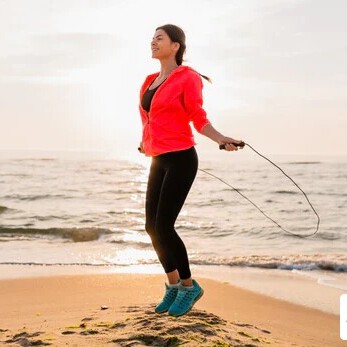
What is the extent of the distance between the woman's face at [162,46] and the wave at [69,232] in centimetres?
1147

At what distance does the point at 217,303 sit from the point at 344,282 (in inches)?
120

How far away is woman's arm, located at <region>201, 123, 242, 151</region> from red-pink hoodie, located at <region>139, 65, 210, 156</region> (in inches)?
1.7

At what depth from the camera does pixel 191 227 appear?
56.5 ft

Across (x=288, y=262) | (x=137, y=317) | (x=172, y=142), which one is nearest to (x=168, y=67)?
(x=172, y=142)

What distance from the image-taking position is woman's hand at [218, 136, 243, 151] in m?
3.77

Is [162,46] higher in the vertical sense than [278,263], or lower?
higher

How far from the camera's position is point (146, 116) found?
4.25m

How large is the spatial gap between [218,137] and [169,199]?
0.57 m

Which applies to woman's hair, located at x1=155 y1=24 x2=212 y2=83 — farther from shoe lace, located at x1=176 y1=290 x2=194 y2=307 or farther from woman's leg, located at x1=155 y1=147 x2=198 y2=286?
shoe lace, located at x1=176 y1=290 x2=194 y2=307

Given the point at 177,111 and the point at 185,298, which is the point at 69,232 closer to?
the point at 185,298

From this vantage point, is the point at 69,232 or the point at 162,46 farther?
the point at 69,232

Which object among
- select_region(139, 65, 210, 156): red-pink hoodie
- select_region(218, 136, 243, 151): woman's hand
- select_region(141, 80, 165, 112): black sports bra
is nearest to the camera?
select_region(218, 136, 243, 151): woman's hand

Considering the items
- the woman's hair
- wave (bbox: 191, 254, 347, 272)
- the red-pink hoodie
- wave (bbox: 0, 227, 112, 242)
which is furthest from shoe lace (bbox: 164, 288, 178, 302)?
wave (bbox: 0, 227, 112, 242)

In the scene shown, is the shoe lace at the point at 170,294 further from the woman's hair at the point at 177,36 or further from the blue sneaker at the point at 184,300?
the woman's hair at the point at 177,36
